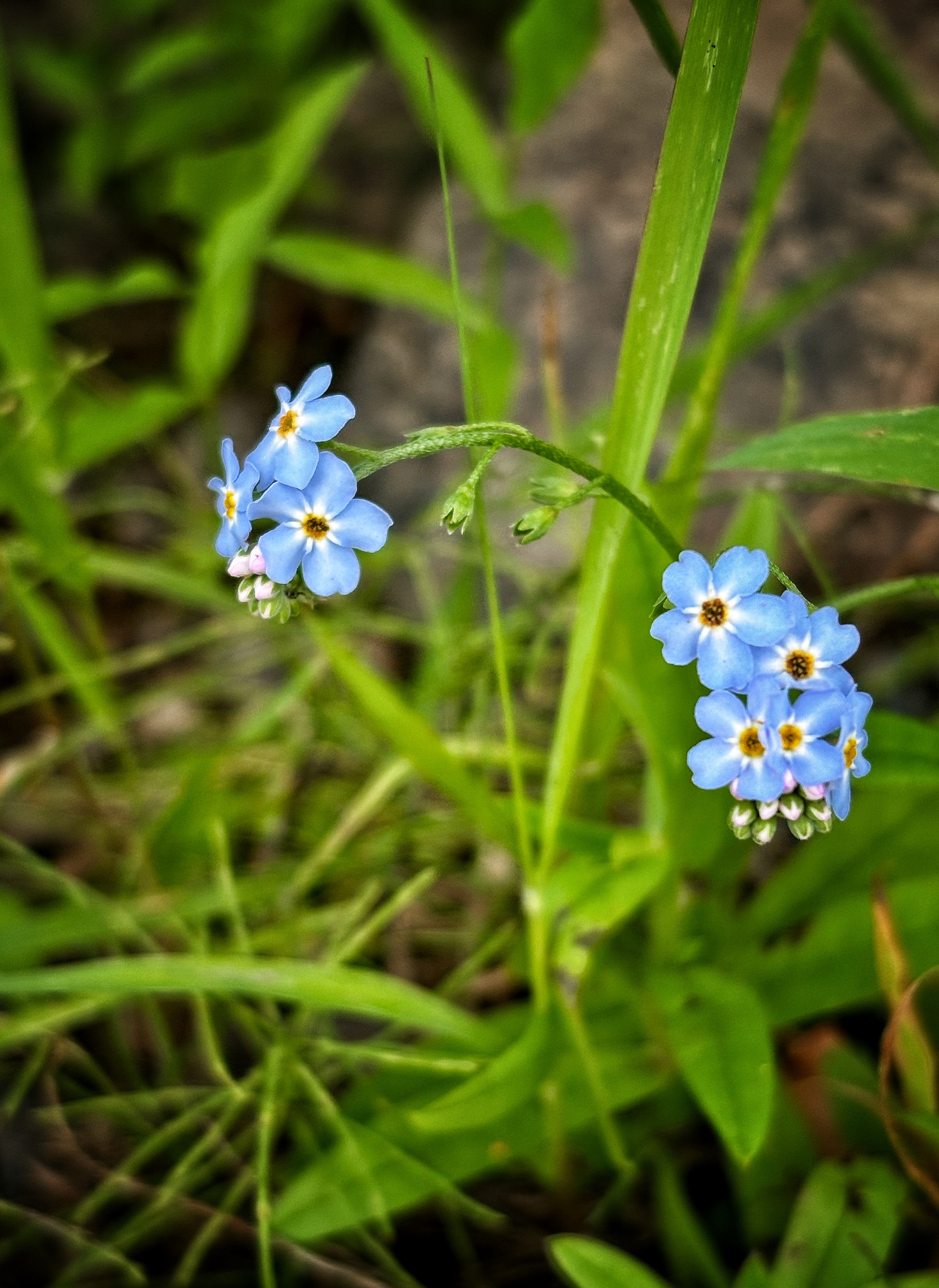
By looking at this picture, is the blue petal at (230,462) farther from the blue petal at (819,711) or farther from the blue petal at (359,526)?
the blue petal at (819,711)

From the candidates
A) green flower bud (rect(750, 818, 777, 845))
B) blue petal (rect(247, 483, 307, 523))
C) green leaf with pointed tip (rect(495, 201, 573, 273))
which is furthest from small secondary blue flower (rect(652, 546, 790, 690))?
green leaf with pointed tip (rect(495, 201, 573, 273))

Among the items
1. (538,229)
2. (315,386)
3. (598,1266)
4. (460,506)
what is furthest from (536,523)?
(598,1266)

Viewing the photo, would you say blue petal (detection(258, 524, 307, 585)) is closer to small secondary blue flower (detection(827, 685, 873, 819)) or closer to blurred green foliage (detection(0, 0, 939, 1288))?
blurred green foliage (detection(0, 0, 939, 1288))

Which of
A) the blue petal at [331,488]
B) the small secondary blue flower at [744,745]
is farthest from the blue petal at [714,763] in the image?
the blue petal at [331,488]

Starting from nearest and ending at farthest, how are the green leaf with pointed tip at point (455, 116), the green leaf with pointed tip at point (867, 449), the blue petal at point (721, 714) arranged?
the blue petal at point (721, 714) → the green leaf with pointed tip at point (867, 449) → the green leaf with pointed tip at point (455, 116)

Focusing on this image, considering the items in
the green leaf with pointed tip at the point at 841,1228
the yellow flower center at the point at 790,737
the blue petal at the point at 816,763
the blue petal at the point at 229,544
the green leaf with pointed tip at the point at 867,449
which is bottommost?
the green leaf with pointed tip at the point at 841,1228

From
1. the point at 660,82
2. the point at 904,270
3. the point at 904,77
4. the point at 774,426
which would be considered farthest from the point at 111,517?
the point at 904,77

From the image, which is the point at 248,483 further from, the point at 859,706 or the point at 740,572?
the point at 859,706
